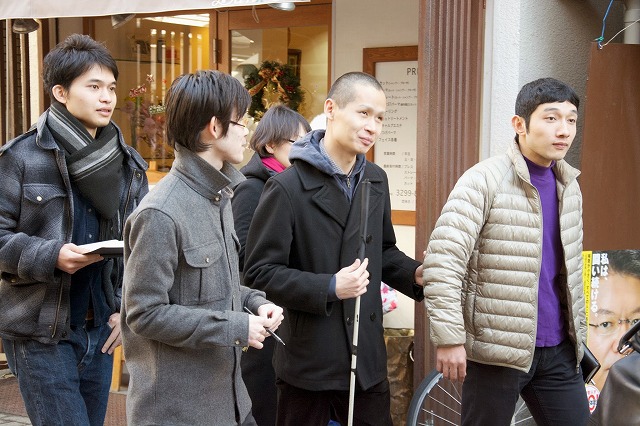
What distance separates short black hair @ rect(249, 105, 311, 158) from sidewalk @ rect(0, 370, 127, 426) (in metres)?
2.73

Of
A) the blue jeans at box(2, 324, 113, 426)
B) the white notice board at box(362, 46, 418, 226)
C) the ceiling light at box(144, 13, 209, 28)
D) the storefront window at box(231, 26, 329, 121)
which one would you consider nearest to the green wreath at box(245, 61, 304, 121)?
the storefront window at box(231, 26, 329, 121)

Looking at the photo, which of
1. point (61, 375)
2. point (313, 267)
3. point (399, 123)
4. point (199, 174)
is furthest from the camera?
point (399, 123)

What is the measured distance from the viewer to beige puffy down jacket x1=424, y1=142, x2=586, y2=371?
394 cm

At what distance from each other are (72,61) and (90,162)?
1.46ft

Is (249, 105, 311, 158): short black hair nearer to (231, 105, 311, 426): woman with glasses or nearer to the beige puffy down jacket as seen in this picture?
(231, 105, 311, 426): woman with glasses

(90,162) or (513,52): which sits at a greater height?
(513,52)

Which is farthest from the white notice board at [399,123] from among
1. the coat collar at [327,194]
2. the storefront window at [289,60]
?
the coat collar at [327,194]

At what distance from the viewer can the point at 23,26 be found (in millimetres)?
8188

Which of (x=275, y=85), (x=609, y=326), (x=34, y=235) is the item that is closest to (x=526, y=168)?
(x=609, y=326)

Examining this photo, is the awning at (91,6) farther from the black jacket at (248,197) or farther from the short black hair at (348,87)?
the short black hair at (348,87)

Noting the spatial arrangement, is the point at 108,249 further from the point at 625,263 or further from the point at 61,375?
the point at 625,263

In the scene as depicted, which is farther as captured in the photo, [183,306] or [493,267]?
[493,267]

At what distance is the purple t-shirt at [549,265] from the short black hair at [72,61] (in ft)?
6.32

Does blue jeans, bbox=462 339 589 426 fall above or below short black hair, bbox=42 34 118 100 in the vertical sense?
below
